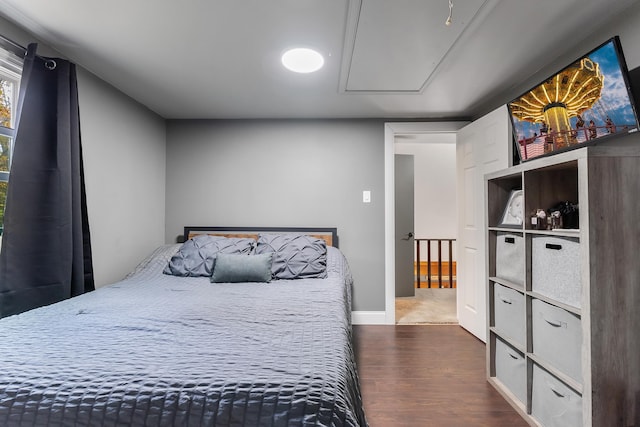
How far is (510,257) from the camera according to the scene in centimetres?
202

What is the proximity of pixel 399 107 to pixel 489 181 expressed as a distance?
47.4 inches

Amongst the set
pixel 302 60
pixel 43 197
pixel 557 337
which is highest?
pixel 302 60

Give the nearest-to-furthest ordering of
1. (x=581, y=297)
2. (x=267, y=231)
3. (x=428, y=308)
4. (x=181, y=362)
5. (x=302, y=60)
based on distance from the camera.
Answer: (x=181, y=362), (x=581, y=297), (x=302, y=60), (x=267, y=231), (x=428, y=308)

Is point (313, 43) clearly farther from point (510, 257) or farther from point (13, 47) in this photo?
point (510, 257)

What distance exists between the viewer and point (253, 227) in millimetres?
3281

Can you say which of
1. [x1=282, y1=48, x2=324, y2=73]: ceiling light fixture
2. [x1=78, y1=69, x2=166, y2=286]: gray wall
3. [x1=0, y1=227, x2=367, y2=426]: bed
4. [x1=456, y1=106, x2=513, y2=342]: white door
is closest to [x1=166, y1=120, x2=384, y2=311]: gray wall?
[x1=78, y1=69, x2=166, y2=286]: gray wall

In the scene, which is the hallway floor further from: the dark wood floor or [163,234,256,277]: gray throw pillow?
A: [163,234,256,277]: gray throw pillow

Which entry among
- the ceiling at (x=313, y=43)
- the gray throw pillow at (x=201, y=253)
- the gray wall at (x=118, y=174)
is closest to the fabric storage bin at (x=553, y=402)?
the ceiling at (x=313, y=43)

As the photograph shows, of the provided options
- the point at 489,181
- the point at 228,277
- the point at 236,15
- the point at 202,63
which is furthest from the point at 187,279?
the point at 489,181

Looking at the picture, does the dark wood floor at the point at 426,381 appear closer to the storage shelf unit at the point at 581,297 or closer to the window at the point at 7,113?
the storage shelf unit at the point at 581,297

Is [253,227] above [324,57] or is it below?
below

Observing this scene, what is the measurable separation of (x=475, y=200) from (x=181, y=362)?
2.79 m

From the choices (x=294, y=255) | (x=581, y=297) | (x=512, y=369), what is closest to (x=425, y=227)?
(x=294, y=255)

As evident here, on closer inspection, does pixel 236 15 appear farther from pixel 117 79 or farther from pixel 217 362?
pixel 217 362
